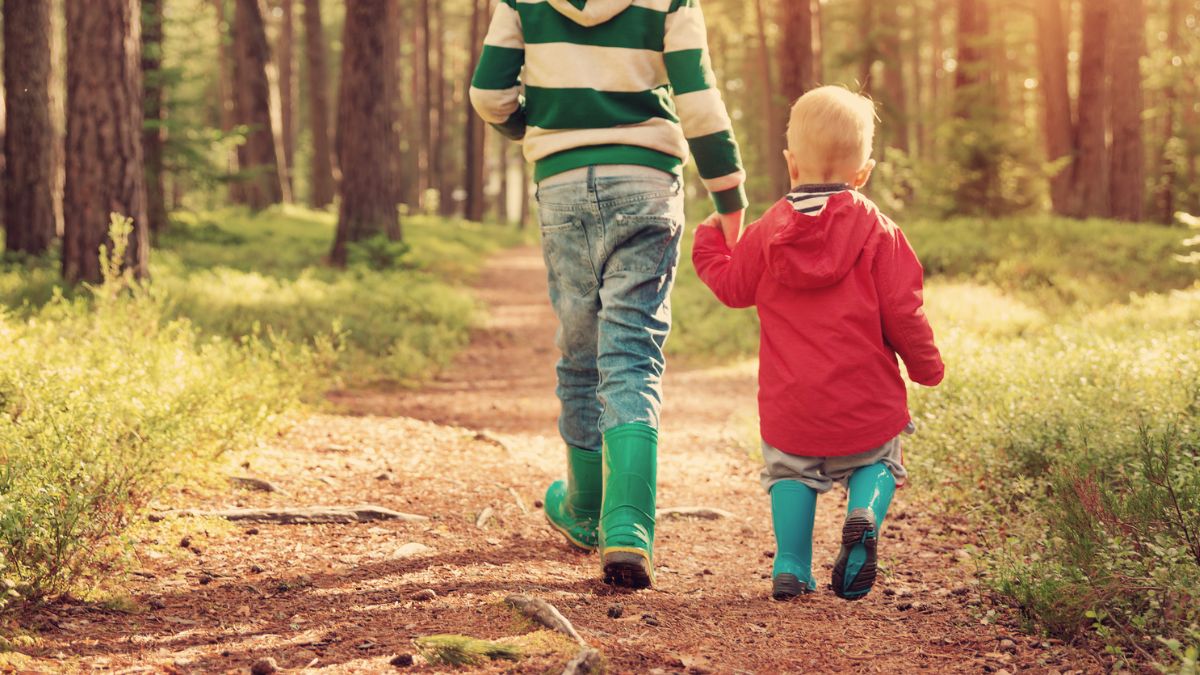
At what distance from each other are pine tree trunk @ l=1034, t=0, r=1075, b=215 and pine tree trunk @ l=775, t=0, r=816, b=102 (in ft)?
25.6

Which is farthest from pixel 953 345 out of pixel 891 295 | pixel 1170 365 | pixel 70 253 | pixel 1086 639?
pixel 70 253

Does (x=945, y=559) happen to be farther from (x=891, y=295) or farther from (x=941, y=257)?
(x=941, y=257)

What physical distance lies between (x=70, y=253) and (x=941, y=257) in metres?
10.4

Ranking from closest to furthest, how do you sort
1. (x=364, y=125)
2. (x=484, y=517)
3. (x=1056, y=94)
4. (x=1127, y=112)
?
(x=484, y=517) < (x=364, y=125) < (x=1127, y=112) < (x=1056, y=94)

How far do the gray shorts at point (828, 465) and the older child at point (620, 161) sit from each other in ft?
1.62

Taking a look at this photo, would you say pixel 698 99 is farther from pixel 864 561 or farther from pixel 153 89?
pixel 153 89

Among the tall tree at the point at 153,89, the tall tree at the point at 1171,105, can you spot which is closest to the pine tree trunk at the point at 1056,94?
the tall tree at the point at 1171,105

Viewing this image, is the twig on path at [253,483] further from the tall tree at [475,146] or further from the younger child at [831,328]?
the tall tree at [475,146]

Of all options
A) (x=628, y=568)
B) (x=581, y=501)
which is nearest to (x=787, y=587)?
(x=628, y=568)

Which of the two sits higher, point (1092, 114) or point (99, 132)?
point (1092, 114)

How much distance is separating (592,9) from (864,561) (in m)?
2.18

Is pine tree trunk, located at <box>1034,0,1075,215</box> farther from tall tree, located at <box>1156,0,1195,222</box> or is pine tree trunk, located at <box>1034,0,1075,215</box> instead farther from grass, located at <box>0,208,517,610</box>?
grass, located at <box>0,208,517,610</box>

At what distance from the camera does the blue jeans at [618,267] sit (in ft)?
12.0

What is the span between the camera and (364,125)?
13.6 m
